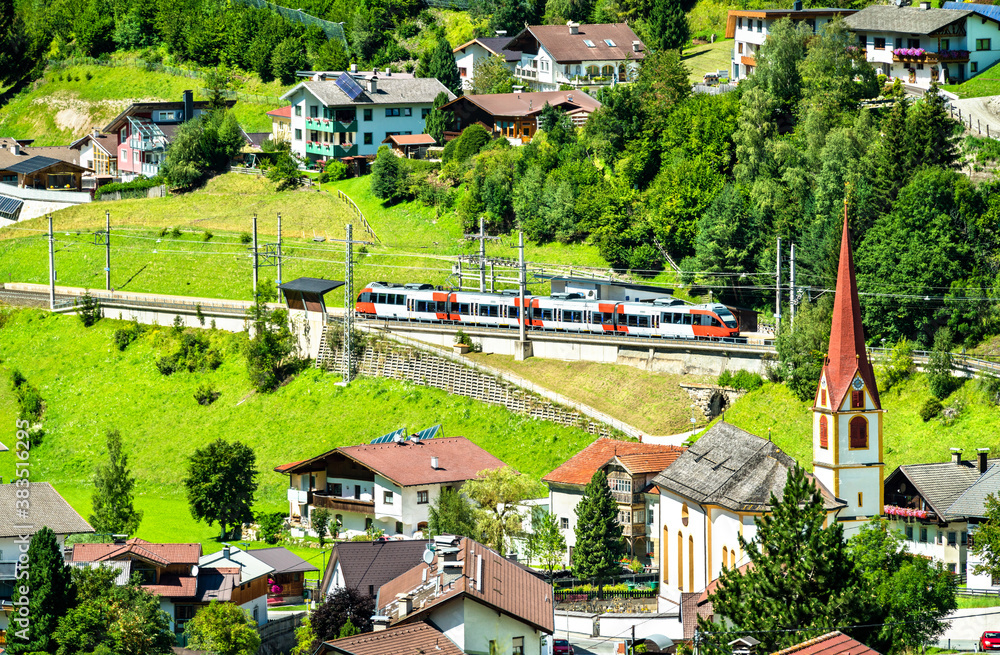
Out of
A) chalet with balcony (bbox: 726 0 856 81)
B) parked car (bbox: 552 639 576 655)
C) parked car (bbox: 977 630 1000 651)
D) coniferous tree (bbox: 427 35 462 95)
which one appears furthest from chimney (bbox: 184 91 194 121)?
parked car (bbox: 977 630 1000 651)

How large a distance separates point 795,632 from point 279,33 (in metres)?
111

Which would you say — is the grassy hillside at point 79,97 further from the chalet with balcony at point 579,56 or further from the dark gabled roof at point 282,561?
the dark gabled roof at point 282,561

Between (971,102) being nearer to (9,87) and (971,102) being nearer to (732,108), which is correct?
(732,108)

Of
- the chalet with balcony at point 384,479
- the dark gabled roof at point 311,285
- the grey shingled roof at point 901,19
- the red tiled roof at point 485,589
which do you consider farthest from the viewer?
the grey shingled roof at point 901,19

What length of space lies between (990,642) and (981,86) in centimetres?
5243

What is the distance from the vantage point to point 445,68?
13275 cm

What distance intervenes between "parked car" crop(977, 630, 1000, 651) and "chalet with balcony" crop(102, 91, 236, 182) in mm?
89791

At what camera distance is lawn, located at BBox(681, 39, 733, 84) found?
398 feet

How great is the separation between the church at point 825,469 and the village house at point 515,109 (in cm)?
5182

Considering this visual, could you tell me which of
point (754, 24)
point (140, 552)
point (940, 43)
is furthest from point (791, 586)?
point (754, 24)

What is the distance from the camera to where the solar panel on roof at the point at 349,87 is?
124m

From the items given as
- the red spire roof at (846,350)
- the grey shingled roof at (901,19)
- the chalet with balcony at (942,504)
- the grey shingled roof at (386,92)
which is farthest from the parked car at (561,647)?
the grey shingled roof at (386,92)

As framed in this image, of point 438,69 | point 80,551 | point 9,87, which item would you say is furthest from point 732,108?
point 9,87

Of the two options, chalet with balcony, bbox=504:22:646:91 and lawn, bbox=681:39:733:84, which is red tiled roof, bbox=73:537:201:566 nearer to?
lawn, bbox=681:39:733:84
